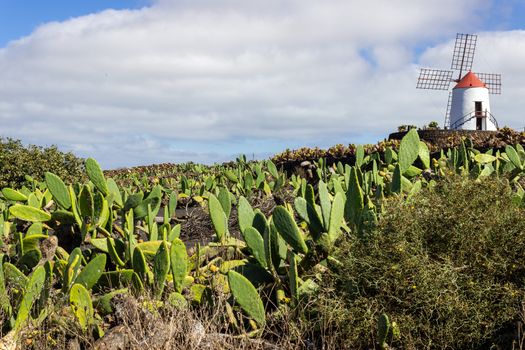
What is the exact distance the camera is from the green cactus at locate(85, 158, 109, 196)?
4.52m

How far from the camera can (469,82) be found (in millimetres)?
39375

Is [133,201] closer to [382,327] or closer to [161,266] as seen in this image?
[161,266]

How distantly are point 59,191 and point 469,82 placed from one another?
Answer: 125 feet

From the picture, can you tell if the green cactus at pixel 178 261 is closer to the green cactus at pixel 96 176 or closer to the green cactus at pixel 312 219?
the green cactus at pixel 312 219

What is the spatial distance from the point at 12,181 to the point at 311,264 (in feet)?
41.9

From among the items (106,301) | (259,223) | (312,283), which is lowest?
(106,301)

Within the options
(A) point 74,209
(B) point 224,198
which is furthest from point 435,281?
(A) point 74,209

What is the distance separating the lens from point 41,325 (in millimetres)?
3572

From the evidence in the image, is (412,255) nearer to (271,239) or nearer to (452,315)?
(452,315)

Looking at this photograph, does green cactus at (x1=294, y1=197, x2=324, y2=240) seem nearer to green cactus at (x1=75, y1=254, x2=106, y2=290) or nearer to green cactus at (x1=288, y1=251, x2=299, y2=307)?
green cactus at (x1=288, y1=251, x2=299, y2=307)

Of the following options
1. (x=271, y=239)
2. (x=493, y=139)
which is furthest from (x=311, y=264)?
(x=493, y=139)

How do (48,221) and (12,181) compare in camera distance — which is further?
(12,181)

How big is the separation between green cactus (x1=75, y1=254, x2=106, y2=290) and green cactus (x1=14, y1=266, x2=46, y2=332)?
0.22 meters

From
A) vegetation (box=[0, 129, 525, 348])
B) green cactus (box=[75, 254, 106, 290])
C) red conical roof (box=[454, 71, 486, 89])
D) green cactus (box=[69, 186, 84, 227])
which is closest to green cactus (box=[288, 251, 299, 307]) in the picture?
vegetation (box=[0, 129, 525, 348])
